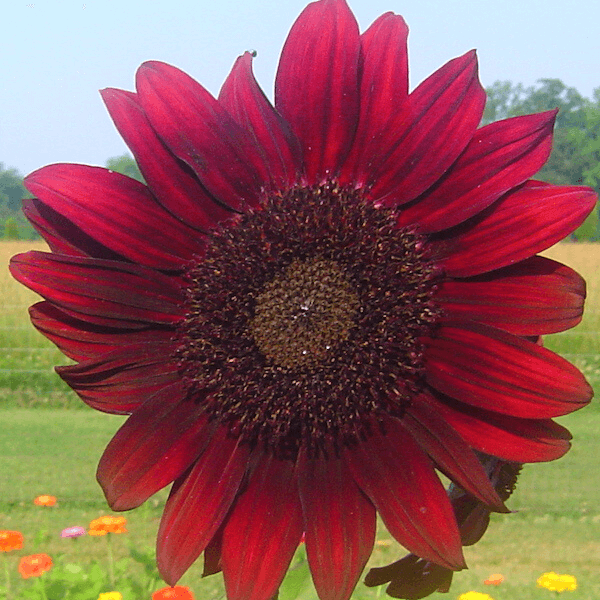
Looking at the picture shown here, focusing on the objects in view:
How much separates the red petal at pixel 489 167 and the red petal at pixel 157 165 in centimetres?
12

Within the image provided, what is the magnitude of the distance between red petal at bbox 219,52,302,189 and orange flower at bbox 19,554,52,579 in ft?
4.90

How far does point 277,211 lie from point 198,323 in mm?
74

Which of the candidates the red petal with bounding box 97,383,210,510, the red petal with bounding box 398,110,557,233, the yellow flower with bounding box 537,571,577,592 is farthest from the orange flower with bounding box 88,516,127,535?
the red petal with bounding box 398,110,557,233

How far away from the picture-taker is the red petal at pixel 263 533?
445 mm

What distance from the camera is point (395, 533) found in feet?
1.42

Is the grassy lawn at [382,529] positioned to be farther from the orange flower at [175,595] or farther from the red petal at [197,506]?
the red petal at [197,506]

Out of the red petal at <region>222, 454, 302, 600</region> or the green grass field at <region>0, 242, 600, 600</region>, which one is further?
the green grass field at <region>0, 242, 600, 600</region>

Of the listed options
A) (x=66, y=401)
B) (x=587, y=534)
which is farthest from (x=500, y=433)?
(x=66, y=401)

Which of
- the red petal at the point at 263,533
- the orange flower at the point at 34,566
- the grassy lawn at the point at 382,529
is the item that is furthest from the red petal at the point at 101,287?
the orange flower at the point at 34,566

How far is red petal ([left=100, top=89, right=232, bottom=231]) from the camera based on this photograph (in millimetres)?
448

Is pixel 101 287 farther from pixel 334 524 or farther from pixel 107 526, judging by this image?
pixel 107 526

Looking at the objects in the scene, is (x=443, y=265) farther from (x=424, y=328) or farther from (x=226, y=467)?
(x=226, y=467)

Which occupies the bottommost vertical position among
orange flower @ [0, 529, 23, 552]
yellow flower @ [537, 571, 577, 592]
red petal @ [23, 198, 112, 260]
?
orange flower @ [0, 529, 23, 552]

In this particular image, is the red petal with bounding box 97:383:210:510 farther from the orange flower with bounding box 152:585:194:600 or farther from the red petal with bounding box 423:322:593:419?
the orange flower with bounding box 152:585:194:600
